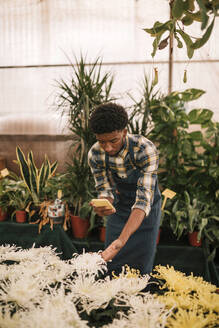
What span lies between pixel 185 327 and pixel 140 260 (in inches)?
46.6

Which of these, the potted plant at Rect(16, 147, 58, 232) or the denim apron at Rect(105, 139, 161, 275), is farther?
the potted plant at Rect(16, 147, 58, 232)

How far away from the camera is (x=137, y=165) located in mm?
1576

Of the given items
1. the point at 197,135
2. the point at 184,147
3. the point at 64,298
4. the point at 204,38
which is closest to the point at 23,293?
the point at 64,298

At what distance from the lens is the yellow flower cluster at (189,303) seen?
0.63m

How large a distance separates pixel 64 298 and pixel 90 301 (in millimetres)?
86

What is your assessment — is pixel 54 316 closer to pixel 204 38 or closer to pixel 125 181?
pixel 204 38

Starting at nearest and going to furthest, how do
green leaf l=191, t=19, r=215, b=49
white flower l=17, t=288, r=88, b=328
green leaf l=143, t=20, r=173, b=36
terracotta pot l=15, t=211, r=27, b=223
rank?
green leaf l=191, t=19, r=215, b=49, white flower l=17, t=288, r=88, b=328, green leaf l=143, t=20, r=173, b=36, terracotta pot l=15, t=211, r=27, b=223

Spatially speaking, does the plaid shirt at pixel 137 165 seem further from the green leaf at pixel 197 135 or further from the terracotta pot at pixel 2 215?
the terracotta pot at pixel 2 215

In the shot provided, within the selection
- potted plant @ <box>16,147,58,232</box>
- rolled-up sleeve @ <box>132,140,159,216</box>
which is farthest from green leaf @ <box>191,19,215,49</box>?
potted plant @ <box>16,147,58,232</box>

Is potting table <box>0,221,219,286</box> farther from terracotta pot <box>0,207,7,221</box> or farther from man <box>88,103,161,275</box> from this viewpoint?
man <box>88,103,161,275</box>

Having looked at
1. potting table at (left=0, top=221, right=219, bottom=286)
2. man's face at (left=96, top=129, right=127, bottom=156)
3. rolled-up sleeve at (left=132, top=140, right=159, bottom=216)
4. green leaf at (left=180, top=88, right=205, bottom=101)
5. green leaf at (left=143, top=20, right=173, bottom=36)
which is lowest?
potting table at (left=0, top=221, right=219, bottom=286)

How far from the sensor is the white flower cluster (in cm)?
63

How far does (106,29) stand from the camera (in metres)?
2.79

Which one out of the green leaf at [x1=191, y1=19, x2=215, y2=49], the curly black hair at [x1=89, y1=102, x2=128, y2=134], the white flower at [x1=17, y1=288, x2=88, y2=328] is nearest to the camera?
the green leaf at [x1=191, y1=19, x2=215, y2=49]
